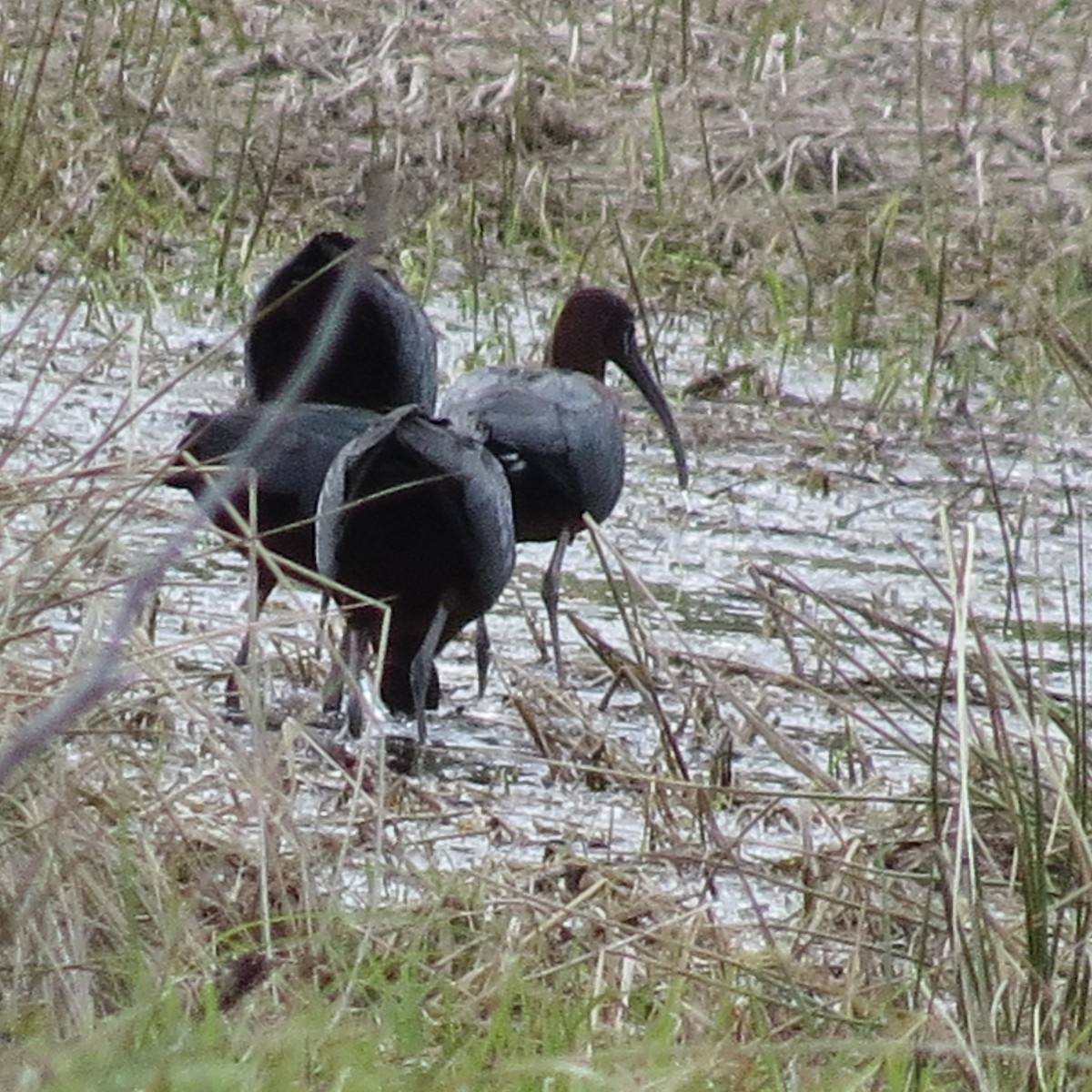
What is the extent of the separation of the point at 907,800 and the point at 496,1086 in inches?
32.6

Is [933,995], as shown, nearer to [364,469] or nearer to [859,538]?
[364,469]

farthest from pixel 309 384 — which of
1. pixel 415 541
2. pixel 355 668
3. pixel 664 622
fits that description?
pixel 664 622

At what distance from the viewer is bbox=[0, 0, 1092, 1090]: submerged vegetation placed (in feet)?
10.5

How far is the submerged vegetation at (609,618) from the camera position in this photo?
319cm

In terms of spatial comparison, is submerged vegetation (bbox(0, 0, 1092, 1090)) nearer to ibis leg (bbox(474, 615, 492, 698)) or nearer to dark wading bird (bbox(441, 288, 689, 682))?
ibis leg (bbox(474, 615, 492, 698))

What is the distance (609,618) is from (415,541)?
799mm

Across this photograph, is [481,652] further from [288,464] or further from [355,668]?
[355,668]

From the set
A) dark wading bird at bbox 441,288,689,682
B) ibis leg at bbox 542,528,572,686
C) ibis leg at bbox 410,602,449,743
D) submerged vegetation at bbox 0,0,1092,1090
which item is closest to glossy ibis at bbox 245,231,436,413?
dark wading bird at bbox 441,288,689,682

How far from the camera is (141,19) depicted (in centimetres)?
1005

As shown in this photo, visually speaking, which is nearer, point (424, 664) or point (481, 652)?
point (424, 664)

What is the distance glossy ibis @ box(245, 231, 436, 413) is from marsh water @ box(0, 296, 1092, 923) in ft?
0.98

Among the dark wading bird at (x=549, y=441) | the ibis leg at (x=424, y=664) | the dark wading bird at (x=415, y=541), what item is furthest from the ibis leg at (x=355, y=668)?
the dark wading bird at (x=549, y=441)

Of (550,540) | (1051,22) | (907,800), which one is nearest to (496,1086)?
(907,800)

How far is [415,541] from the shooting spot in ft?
17.5
